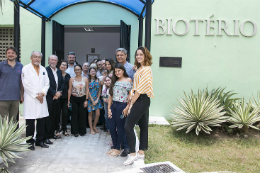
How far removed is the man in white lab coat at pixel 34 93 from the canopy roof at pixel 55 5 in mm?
1939

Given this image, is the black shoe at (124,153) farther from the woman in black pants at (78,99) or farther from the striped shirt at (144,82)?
the woman in black pants at (78,99)

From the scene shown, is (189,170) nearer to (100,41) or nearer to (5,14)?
(5,14)

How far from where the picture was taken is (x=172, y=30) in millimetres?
6648

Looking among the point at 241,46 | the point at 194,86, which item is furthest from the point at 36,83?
the point at 241,46

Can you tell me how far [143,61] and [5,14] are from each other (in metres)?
5.81

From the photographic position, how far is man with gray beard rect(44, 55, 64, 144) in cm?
454

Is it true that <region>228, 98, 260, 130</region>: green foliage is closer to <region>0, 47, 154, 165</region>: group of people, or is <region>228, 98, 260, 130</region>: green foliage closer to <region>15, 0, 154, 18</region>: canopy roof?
<region>0, 47, 154, 165</region>: group of people

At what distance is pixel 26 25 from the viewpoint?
7109 mm

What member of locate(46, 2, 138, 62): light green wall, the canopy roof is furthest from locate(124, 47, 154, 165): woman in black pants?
locate(46, 2, 138, 62): light green wall

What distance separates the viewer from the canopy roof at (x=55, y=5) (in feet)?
17.7

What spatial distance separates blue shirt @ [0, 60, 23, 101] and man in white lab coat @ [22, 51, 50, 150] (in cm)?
13

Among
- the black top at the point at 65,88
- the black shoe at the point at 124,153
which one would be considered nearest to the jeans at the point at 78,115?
the black top at the point at 65,88

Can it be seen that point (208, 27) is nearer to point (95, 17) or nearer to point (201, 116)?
point (201, 116)

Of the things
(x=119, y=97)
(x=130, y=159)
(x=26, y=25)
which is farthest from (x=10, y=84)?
(x=26, y=25)
